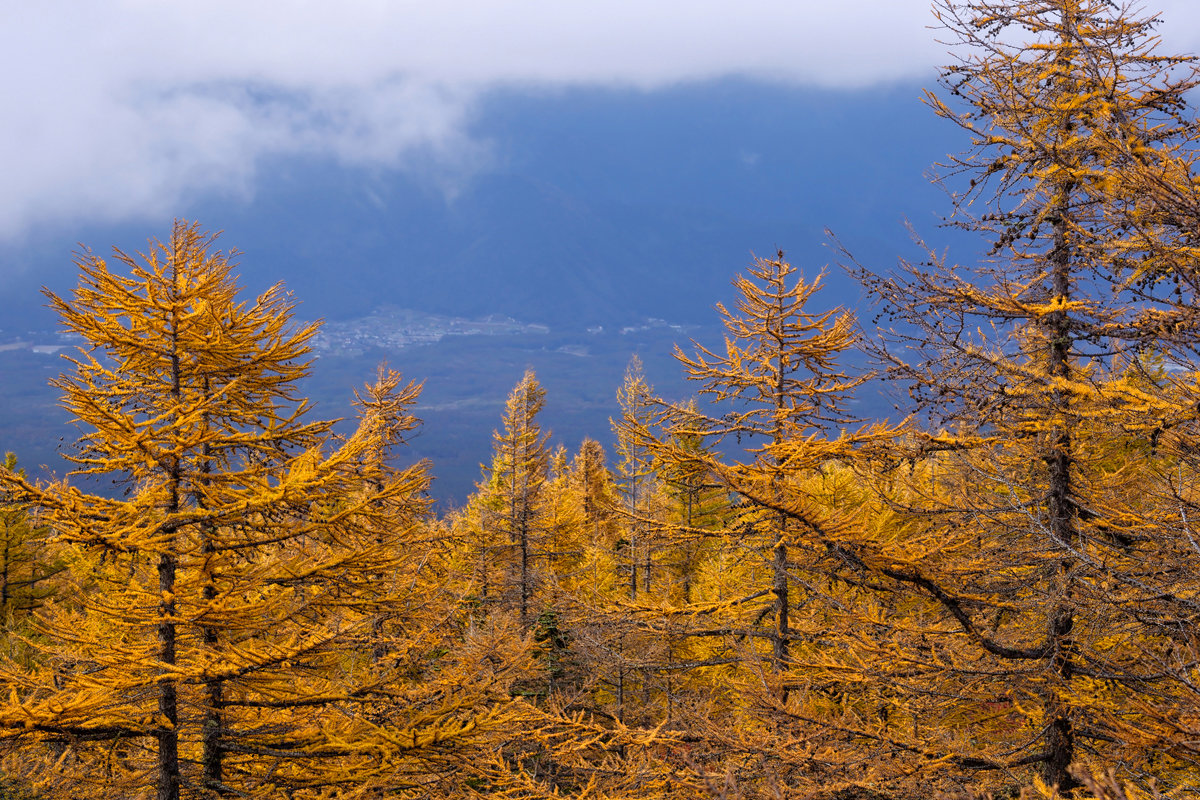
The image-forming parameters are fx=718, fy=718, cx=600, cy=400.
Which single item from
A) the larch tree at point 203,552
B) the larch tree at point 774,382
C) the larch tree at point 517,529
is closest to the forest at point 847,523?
the larch tree at point 203,552

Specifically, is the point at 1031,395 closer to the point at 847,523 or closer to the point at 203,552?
the point at 847,523

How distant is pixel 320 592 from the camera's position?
8430 mm

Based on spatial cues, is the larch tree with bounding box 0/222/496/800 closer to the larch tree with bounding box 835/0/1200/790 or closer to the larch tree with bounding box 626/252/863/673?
the larch tree with bounding box 626/252/863/673

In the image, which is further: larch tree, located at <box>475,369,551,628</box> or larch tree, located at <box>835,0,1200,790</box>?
larch tree, located at <box>475,369,551,628</box>

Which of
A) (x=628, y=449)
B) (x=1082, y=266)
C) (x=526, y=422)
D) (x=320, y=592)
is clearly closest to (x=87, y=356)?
(x=320, y=592)

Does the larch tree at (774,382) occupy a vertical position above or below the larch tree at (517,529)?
above

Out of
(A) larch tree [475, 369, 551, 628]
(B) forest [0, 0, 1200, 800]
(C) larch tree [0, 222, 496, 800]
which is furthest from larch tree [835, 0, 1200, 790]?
(A) larch tree [475, 369, 551, 628]

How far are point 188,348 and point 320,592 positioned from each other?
312 cm

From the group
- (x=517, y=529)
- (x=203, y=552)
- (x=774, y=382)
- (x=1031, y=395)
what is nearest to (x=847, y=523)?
(x=1031, y=395)

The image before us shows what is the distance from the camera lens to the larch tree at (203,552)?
22.5 ft

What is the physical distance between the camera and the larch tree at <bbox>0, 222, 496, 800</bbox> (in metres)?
6.87

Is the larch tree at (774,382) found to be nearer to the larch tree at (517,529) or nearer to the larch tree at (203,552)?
the larch tree at (203,552)

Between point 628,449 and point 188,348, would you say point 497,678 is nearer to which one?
point 188,348

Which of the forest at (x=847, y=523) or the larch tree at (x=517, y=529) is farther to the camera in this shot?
the larch tree at (x=517, y=529)
